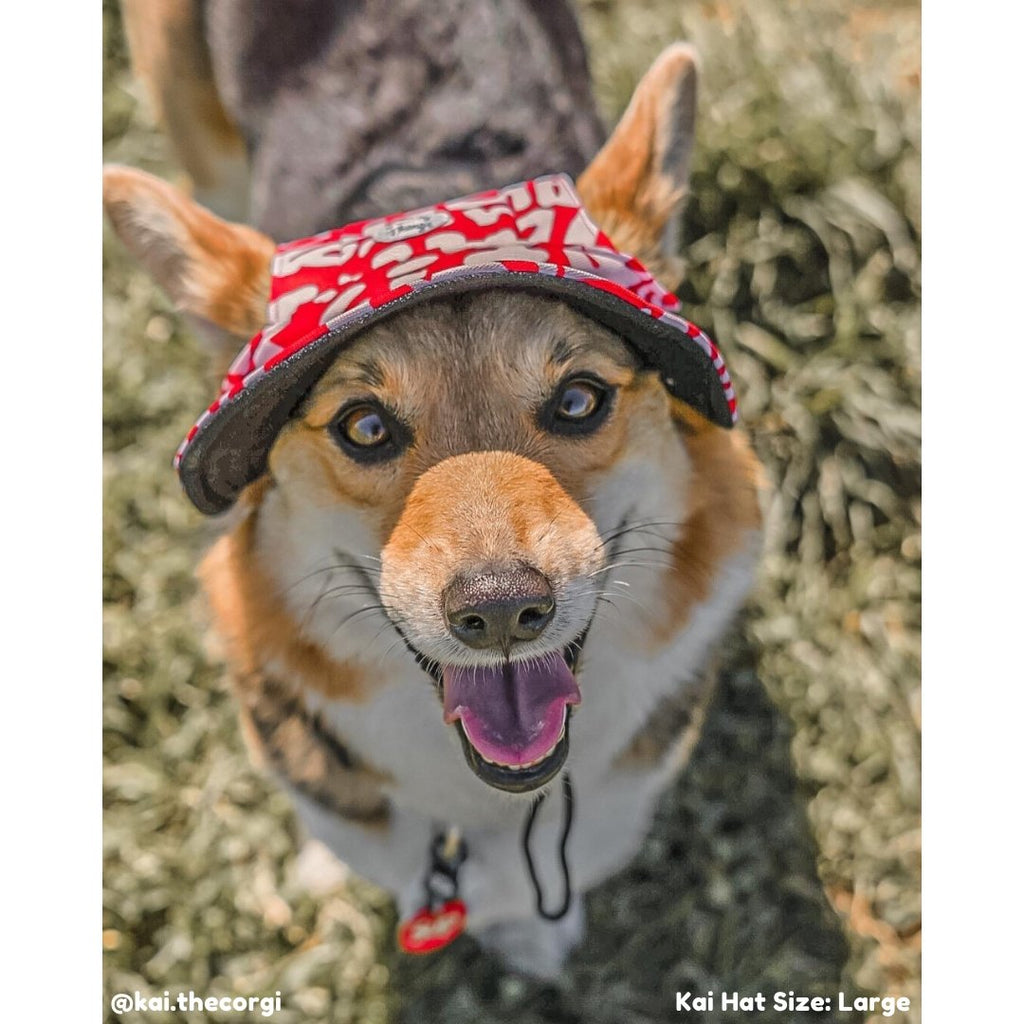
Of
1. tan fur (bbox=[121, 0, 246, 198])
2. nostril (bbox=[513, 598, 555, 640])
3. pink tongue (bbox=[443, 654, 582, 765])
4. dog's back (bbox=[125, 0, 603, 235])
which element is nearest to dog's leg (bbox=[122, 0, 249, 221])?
tan fur (bbox=[121, 0, 246, 198])

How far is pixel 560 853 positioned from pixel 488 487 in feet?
4.21

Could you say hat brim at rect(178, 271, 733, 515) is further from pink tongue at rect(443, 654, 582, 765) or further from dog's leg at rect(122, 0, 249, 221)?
dog's leg at rect(122, 0, 249, 221)

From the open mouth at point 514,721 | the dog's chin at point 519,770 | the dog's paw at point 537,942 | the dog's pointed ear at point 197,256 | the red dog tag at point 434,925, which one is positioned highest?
the dog's pointed ear at point 197,256

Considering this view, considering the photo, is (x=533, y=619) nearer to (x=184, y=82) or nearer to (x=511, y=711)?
(x=511, y=711)

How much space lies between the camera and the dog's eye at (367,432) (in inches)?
85.4

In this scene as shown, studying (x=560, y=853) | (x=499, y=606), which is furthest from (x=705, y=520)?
(x=560, y=853)

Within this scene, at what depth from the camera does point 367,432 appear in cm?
218

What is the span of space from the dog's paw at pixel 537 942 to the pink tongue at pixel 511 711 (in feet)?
3.29

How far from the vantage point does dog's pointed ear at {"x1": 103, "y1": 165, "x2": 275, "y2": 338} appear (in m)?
2.37

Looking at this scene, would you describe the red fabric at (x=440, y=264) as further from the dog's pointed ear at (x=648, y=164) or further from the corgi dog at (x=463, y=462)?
the dog's pointed ear at (x=648, y=164)

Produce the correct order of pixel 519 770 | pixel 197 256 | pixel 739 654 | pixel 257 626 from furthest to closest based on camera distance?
pixel 739 654 → pixel 257 626 → pixel 197 256 → pixel 519 770

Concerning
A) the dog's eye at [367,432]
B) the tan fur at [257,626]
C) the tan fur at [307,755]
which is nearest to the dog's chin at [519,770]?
the tan fur at [257,626]

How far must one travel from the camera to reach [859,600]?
3424mm
